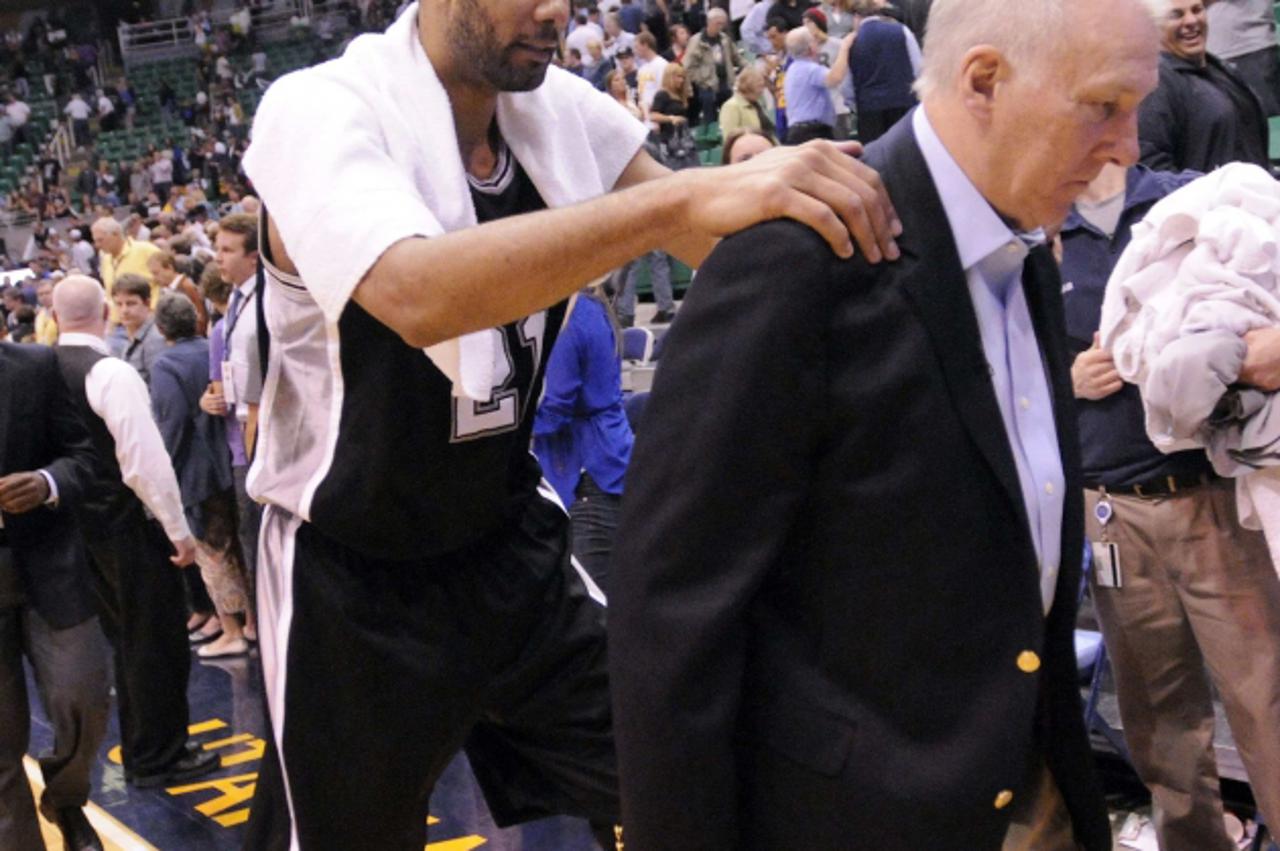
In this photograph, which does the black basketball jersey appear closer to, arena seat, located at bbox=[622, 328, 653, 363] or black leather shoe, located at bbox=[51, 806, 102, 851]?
black leather shoe, located at bbox=[51, 806, 102, 851]

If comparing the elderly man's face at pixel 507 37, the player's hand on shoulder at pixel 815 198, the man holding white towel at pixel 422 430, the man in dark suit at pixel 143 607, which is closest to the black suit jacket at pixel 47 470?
the man in dark suit at pixel 143 607

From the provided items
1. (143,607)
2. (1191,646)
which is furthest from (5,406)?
(1191,646)

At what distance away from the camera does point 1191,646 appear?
398 cm

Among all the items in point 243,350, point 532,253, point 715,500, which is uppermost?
point 532,253

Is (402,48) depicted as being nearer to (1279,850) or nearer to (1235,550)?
(1235,550)

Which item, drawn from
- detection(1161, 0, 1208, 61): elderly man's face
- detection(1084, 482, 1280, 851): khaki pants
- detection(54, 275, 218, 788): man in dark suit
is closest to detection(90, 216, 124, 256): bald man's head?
detection(54, 275, 218, 788): man in dark suit

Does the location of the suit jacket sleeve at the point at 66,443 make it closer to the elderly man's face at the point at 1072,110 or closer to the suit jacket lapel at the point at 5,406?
the suit jacket lapel at the point at 5,406

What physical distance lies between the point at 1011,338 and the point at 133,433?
437 cm

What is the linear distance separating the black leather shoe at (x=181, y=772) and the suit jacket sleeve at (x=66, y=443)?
1726 millimetres

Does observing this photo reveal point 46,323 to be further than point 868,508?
Yes

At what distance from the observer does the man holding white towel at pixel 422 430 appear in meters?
2.12

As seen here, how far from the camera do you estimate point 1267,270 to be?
342 centimetres

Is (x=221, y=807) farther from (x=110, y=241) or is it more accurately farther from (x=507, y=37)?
(x=110, y=241)

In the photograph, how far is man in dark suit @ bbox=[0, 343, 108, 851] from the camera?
14.6ft
